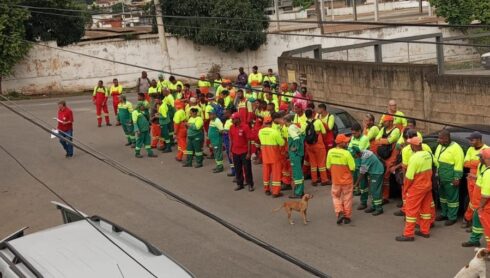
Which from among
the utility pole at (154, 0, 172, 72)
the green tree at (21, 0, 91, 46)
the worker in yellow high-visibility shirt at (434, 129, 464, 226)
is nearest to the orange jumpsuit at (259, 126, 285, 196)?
the worker in yellow high-visibility shirt at (434, 129, 464, 226)

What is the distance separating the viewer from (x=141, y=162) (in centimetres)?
1911

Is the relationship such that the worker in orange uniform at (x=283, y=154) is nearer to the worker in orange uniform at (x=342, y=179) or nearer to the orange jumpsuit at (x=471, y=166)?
the worker in orange uniform at (x=342, y=179)

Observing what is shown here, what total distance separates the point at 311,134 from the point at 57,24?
2375cm

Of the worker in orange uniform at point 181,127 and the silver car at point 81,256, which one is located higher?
the silver car at point 81,256

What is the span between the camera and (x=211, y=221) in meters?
13.5

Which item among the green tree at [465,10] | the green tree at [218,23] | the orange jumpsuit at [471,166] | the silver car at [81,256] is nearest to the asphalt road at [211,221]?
the orange jumpsuit at [471,166]

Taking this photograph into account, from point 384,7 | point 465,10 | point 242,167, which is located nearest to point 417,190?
point 242,167

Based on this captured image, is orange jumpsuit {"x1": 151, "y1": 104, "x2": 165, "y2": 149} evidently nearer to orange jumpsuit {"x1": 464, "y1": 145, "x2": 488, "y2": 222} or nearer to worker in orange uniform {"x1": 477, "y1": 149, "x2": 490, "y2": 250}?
orange jumpsuit {"x1": 464, "y1": 145, "x2": 488, "y2": 222}

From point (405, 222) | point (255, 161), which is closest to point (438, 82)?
point (255, 161)

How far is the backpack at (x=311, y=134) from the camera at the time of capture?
15.1 metres

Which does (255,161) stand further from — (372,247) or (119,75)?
(119,75)

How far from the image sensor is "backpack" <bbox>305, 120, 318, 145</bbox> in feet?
49.7

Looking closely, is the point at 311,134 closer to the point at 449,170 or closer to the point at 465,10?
the point at 449,170

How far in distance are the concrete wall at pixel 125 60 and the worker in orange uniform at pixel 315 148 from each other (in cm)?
2174
